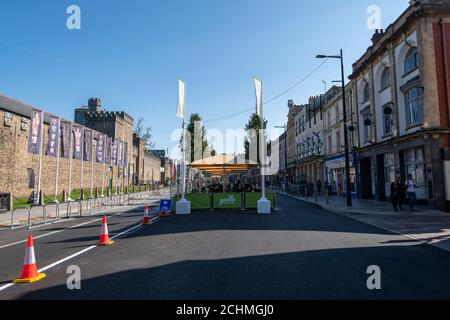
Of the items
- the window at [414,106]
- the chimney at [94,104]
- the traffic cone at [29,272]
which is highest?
the chimney at [94,104]

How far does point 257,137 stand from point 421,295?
129 ft

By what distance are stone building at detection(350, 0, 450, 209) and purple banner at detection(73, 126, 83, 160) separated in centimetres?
2169

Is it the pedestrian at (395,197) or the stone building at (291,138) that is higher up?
the stone building at (291,138)

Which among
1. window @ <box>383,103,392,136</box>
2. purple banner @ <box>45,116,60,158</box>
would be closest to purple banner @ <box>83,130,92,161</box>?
purple banner @ <box>45,116,60,158</box>

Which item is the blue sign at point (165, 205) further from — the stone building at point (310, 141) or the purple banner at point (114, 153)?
the stone building at point (310, 141)

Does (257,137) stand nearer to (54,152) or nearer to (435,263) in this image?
(54,152)

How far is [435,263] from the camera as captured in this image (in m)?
6.48

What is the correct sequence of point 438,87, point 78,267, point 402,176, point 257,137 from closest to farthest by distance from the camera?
point 78,267, point 438,87, point 402,176, point 257,137

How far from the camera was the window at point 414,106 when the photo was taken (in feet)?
59.3

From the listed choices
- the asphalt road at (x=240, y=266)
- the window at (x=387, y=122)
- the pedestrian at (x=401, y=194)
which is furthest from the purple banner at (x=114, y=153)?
the pedestrian at (x=401, y=194)

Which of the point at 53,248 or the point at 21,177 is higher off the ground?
the point at 21,177

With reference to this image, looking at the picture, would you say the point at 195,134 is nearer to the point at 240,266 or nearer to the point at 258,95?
the point at 258,95

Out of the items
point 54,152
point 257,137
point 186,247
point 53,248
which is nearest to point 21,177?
point 54,152

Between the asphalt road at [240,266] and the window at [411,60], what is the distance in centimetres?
1302
